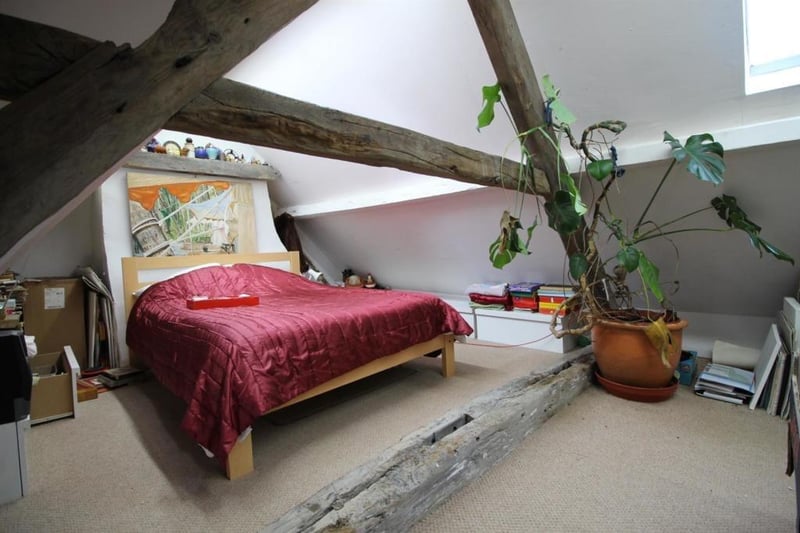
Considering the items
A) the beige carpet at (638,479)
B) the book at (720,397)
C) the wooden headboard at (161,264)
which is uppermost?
the wooden headboard at (161,264)

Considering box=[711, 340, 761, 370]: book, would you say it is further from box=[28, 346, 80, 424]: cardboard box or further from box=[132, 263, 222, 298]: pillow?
box=[28, 346, 80, 424]: cardboard box

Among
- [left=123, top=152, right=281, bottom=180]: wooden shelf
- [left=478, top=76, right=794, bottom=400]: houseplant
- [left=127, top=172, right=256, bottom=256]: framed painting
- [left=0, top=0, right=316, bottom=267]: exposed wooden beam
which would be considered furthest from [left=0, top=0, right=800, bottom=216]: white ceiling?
[left=127, top=172, right=256, bottom=256]: framed painting

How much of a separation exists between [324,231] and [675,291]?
352cm

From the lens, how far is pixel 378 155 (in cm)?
151

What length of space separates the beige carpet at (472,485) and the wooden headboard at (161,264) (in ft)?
3.67

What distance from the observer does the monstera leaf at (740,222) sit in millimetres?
1826

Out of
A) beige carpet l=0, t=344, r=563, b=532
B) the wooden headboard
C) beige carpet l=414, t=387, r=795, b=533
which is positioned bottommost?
beige carpet l=0, t=344, r=563, b=532

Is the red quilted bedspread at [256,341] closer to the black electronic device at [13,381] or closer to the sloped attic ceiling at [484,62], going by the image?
the black electronic device at [13,381]

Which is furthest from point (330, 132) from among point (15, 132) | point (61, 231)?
point (61, 231)

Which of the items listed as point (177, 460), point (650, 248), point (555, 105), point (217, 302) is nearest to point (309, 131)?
point (555, 105)

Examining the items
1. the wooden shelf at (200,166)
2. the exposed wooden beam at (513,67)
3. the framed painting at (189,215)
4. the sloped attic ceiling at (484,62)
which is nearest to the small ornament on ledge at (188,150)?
the wooden shelf at (200,166)

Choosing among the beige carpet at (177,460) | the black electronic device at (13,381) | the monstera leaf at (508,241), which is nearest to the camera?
the black electronic device at (13,381)

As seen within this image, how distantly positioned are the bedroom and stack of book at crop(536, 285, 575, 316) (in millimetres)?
185

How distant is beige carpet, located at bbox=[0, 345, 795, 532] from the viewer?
1.30 meters
